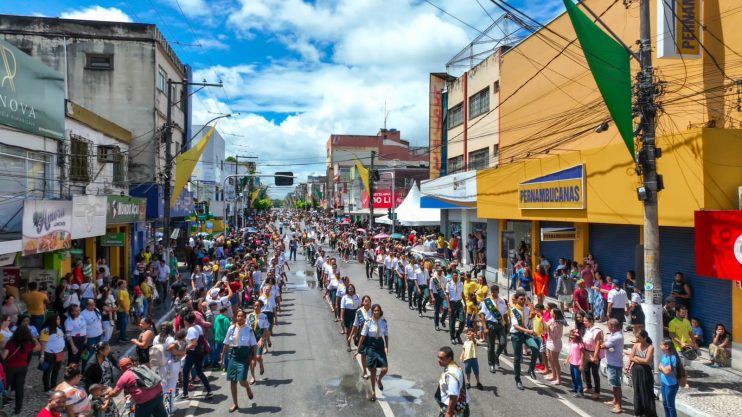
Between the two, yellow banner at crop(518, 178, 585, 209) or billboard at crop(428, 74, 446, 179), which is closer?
yellow banner at crop(518, 178, 585, 209)

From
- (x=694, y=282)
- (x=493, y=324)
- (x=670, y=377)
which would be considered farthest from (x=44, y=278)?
(x=694, y=282)

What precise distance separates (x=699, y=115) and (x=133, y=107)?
2382cm

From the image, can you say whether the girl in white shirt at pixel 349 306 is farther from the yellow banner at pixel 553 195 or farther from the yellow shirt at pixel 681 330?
the yellow banner at pixel 553 195

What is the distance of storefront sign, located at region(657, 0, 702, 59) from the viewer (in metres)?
12.7

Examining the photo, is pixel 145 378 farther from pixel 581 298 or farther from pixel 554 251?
pixel 554 251

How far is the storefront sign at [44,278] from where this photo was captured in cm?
1512

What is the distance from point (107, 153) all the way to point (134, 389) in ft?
56.2

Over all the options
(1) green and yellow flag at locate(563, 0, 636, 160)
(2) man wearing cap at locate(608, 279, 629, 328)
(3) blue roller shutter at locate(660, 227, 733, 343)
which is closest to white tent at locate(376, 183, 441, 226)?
(3) blue roller shutter at locate(660, 227, 733, 343)

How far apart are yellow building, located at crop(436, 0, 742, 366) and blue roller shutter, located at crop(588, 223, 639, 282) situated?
34 mm

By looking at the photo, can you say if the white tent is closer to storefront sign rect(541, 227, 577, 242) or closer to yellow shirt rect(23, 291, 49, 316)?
storefront sign rect(541, 227, 577, 242)

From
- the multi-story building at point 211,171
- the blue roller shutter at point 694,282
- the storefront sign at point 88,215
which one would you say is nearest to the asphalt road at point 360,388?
the blue roller shutter at point 694,282

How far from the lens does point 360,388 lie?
9.75 metres

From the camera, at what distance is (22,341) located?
8766mm

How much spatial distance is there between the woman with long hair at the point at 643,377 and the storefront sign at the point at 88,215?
49.5 ft
